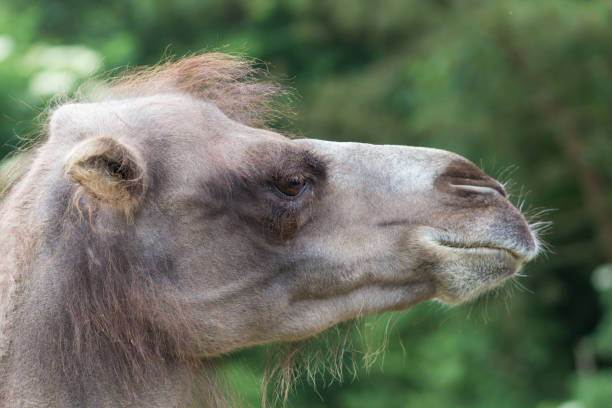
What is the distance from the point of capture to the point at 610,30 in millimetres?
9250

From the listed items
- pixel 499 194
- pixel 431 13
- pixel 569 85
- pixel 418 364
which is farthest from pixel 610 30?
pixel 499 194

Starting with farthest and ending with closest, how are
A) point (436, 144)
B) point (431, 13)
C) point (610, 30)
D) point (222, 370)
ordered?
point (431, 13) < point (436, 144) < point (610, 30) < point (222, 370)

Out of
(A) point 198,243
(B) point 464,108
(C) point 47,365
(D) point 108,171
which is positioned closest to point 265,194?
(A) point 198,243

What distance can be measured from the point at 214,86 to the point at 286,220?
788mm

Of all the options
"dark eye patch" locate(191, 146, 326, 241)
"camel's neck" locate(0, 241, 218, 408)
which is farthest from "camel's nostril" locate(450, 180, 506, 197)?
"camel's neck" locate(0, 241, 218, 408)

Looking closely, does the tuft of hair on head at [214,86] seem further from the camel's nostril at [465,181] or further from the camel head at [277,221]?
the camel's nostril at [465,181]

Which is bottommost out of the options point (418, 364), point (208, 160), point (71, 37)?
point (418, 364)

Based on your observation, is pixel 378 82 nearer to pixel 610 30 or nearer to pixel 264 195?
pixel 610 30

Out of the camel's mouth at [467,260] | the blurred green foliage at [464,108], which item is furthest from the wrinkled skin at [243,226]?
the blurred green foliage at [464,108]

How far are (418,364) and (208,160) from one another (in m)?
9.17

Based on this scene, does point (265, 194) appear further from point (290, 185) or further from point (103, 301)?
point (103, 301)

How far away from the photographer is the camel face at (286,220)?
300 centimetres

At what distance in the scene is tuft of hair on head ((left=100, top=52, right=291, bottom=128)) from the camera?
136 inches

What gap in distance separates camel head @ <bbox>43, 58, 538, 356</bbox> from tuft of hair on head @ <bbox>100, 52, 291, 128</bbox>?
123 millimetres
